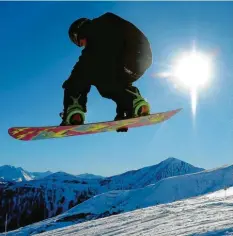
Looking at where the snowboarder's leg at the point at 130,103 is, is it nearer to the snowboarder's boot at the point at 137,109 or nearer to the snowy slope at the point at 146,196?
the snowboarder's boot at the point at 137,109

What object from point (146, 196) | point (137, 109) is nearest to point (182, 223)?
point (137, 109)

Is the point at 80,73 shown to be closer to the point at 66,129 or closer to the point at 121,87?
the point at 121,87

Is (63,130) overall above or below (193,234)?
above

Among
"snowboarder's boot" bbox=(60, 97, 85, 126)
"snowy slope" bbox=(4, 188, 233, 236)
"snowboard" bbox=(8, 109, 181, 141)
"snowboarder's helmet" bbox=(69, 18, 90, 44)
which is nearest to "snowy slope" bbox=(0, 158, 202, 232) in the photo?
"snowy slope" bbox=(4, 188, 233, 236)

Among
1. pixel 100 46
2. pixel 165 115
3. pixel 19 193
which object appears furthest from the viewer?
pixel 19 193

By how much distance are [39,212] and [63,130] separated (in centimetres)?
16221

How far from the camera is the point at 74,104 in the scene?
262 inches

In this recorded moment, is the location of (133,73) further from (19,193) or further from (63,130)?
(19,193)

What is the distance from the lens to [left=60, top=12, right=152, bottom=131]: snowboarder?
19.8ft

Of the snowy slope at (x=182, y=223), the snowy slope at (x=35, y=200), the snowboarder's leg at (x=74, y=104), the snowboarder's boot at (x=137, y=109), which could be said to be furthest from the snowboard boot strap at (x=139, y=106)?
the snowy slope at (x=35, y=200)

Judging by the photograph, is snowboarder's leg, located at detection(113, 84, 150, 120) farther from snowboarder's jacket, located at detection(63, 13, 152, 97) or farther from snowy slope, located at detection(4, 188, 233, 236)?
snowy slope, located at detection(4, 188, 233, 236)

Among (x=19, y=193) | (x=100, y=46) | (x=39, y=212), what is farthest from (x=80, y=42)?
(x=19, y=193)

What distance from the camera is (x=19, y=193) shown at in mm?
172250

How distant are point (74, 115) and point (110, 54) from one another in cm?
137
